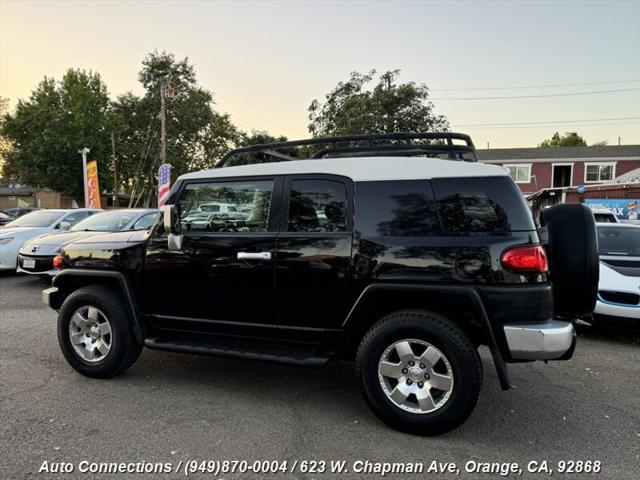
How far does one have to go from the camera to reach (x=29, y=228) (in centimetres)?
998

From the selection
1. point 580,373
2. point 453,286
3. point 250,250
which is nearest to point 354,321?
point 453,286

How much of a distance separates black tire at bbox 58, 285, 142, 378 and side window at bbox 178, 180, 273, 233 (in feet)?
3.13

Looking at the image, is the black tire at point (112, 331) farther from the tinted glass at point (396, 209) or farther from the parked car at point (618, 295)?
the parked car at point (618, 295)

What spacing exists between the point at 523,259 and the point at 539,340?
1.73 ft

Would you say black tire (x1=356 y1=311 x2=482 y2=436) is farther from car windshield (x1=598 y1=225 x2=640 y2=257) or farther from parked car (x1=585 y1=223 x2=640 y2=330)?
car windshield (x1=598 y1=225 x2=640 y2=257)

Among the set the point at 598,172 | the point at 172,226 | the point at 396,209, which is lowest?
the point at 172,226

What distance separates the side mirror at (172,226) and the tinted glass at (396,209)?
1.55 m

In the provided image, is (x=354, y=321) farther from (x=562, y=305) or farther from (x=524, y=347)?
(x=562, y=305)

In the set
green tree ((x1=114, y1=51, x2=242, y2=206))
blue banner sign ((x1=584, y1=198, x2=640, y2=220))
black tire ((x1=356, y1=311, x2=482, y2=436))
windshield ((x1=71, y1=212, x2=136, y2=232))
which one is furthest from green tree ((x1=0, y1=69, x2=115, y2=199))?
black tire ((x1=356, y1=311, x2=482, y2=436))

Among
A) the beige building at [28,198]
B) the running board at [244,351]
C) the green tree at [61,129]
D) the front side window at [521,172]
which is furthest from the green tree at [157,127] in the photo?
the running board at [244,351]

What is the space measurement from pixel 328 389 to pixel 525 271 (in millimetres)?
1963

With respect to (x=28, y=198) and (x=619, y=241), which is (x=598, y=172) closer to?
(x=619, y=241)

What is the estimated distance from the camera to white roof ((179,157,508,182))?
3207mm

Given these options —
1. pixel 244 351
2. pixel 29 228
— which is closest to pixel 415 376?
pixel 244 351
